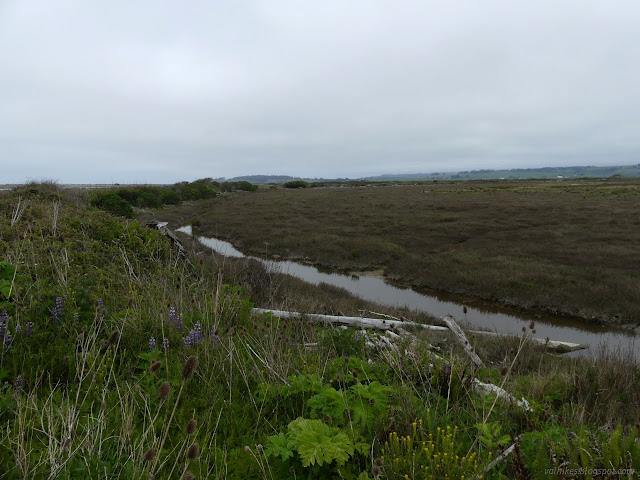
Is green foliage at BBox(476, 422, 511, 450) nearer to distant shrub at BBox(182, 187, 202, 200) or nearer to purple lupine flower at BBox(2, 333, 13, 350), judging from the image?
purple lupine flower at BBox(2, 333, 13, 350)

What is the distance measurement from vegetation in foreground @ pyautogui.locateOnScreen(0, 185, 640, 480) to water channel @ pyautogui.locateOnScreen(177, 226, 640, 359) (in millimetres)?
3414

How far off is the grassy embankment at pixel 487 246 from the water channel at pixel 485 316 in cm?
74

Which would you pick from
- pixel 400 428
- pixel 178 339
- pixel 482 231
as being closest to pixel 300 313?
pixel 178 339

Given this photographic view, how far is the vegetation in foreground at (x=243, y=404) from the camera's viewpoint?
6.78 ft

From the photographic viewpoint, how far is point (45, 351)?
318 cm

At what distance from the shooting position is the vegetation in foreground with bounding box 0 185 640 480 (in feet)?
6.78

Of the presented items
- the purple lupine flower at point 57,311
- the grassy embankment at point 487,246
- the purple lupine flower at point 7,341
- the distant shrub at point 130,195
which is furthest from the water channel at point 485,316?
the distant shrub at point 130,195

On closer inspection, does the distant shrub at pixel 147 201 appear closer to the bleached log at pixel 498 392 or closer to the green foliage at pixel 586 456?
the bleached log at pixel 498 392

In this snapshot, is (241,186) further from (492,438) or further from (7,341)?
(492,438)

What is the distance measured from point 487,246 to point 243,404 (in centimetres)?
1881

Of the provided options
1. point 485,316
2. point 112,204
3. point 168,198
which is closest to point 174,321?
point 485,316

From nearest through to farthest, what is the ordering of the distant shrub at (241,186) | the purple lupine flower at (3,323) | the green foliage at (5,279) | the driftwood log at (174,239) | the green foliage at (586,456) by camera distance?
1. the green foliage at (586,456)
2. the purple lupine flower at (3,323)
3. the green foliage at (5,279)
4. the driftwood log at (174,239)
5. the distant shrub at (241,186)

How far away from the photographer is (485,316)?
11789 mm

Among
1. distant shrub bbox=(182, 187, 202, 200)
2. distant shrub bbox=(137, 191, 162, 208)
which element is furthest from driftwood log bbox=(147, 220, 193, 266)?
distant shrub bbox=(182, 187, 202, 200)
